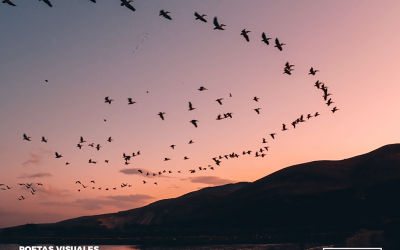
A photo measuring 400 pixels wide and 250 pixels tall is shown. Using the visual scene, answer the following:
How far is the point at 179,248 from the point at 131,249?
76.1 feet

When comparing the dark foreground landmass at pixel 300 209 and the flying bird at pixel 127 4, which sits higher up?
the flying bird at pixel 127 4

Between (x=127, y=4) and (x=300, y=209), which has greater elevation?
(x=127, y=4)

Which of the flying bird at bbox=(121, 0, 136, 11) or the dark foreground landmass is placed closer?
the flying bird at bbox=(121, 0, 136, 11)

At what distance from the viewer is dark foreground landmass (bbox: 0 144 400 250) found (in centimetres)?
12000

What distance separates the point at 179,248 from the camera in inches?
4843

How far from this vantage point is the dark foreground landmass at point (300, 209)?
394 feet

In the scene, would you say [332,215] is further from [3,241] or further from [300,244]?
[3,241]

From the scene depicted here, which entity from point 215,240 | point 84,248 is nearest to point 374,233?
point 215,240

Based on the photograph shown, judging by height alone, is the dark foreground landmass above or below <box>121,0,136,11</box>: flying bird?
below

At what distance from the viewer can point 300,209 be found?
465ft

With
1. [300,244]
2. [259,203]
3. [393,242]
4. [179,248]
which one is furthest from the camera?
[259,203]

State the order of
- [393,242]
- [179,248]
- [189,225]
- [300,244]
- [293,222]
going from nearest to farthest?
1. [393,242]
2. [300,244]
3. [179,248]
4. [293,222]
5. [189,225]

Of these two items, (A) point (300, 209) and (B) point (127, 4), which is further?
(A) point (300, 209)

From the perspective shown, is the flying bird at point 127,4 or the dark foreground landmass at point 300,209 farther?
the dark foreground landmass at point 300,209
